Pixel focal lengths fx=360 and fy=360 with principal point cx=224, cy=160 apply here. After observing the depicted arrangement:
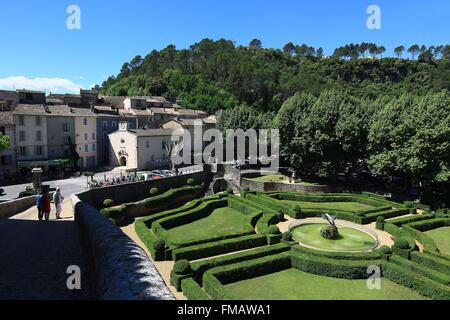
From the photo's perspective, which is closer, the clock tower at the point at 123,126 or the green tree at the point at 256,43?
the clock tower at the point at 123,126

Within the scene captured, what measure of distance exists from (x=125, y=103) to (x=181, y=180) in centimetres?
3351

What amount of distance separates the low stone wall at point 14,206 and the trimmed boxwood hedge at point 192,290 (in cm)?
1263

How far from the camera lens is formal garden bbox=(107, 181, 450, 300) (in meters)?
21.4

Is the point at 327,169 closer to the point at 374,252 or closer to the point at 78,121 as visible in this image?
the point at 374,252

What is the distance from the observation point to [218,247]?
2705cm

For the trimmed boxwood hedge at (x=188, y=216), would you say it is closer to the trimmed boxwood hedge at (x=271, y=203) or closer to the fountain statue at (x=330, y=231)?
the trimmed boxwood hedge at (x=271, y=203)

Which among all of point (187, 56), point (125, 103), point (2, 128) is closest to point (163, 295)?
point (2, 128)

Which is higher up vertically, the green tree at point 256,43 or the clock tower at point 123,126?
the green tree at point 256,43

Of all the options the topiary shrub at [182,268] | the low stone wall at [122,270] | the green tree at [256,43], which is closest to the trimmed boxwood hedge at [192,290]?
the topiary shrub at [182,268]

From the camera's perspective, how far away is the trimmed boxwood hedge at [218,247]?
25625 millimetres

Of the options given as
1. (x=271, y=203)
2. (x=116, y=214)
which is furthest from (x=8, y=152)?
(x=271, y=203)

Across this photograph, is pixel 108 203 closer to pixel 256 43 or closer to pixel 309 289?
pixel 309 289

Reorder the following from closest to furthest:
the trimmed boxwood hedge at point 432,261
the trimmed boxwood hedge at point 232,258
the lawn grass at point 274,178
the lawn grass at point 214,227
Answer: the trimmed boxwood hedge at point 232,258 < the trimmed boxwood hedge at point 432,261 < the lawn grass at point 214,227 < the lawn grass at point 274,178

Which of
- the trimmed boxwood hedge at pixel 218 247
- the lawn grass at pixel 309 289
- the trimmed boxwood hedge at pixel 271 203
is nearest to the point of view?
the lawn grass at pixel 309 289
